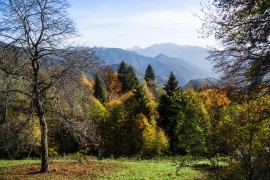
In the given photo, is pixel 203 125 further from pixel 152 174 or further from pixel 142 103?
pixel 142 103

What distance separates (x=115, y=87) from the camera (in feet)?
249

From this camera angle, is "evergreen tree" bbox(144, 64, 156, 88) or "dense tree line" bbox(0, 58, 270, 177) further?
"evergreen tree" bbox(144, 64, 156, 88)

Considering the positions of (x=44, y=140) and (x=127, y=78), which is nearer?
(x=44, y=140)

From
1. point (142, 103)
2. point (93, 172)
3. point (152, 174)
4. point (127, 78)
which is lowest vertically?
point (152, 174)

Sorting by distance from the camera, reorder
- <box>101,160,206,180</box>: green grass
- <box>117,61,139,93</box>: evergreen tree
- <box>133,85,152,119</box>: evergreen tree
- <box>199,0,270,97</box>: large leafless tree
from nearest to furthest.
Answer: <box>199,0,270,97</box>: large leafless tree, <box>101,160,206,180</box>: green grass, <box>133,85,152,119</box>: evergreen tree, <box>117,61,139,93</box>: evergreen tree

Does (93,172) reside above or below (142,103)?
below

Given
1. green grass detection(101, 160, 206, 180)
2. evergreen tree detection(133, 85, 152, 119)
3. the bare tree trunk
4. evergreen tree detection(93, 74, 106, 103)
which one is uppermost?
evergreen tree detection(93, 74, 106, 103)

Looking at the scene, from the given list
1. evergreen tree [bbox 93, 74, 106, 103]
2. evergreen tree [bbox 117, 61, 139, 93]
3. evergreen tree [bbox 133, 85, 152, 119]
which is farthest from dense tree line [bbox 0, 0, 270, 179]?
evergreen tree [bbox 117, 61, 139, 93]

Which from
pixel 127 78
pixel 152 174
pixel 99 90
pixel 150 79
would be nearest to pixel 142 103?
pixel 99 90

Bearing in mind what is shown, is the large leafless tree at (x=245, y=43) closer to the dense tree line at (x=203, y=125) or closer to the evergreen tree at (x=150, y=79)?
the dense tree line at (x=203, y=125)

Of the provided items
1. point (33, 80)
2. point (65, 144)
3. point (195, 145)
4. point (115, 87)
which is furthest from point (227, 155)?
point (115, 87)

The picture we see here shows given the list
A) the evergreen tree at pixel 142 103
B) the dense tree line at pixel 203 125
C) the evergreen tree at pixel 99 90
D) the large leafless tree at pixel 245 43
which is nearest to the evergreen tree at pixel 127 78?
the evergreen tree at pixel 99 90

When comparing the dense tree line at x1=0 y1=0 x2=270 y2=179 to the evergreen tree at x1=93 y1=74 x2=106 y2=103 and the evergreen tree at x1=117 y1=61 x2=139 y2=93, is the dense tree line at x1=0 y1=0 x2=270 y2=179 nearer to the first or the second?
the evergreen tree at x1=93 y1=74 x2=106 y2=103

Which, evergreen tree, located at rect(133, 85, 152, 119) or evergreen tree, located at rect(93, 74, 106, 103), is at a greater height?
evergreen tree, located at rect(93, 74, 106, 103)
